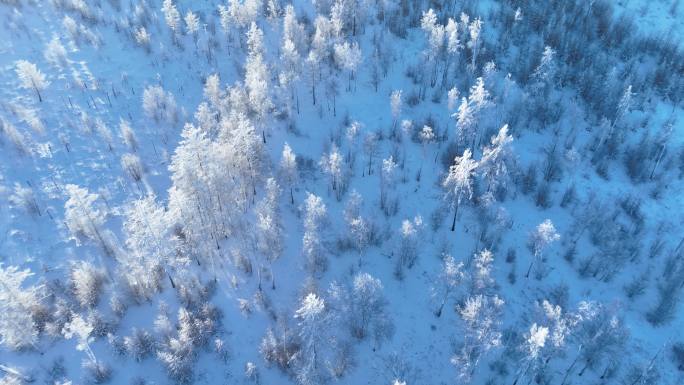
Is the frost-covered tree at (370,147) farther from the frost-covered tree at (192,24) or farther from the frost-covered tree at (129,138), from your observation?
the frost-covered tree at (192,24)

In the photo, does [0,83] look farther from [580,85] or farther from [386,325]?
[580,85]

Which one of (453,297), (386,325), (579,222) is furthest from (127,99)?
(579,222)

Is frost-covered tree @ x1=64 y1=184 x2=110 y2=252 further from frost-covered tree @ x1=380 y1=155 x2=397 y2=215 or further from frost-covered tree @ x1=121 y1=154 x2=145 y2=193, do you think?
frost-covered tree @ x1=380 y1=155 x2=397 y2=215

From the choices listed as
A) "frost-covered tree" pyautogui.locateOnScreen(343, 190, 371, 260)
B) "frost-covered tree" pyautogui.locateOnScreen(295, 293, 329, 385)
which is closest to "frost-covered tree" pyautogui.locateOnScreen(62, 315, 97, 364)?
"frost-covered tree" pyautogui.locateOnScreen(295, 293, 329, 385)

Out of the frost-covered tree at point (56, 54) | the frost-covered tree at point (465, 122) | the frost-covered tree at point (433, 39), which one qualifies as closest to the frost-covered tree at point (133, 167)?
the frost-covered tree at point (56, 54)

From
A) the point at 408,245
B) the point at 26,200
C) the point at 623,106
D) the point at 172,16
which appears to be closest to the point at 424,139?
the point at 408,245
